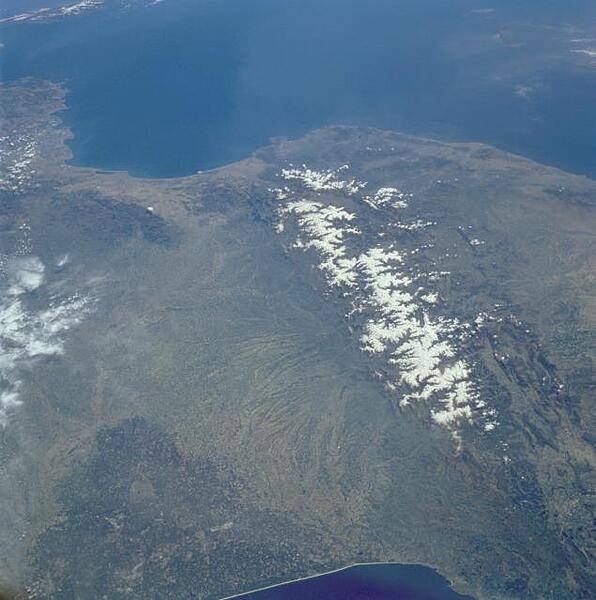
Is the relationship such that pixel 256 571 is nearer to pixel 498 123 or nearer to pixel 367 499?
pixel 367 499

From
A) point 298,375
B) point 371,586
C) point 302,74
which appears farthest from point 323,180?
point 371,586

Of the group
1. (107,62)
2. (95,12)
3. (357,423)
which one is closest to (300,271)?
(357,423)

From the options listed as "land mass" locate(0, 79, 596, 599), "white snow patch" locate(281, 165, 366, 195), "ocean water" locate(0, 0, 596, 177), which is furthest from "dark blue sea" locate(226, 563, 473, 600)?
"ocean water" locate(0, 0, 596, 177)

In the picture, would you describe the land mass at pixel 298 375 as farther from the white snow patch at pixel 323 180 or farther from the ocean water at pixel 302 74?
the ocean water at pixel 302 74

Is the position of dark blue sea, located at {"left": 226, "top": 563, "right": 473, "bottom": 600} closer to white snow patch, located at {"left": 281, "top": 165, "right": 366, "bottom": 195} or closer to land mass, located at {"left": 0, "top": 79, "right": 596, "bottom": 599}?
land mass, located at {"left": 0, "top": 79, "right": 596, "bottom": 599}

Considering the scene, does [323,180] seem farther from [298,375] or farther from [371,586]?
[371,586]
